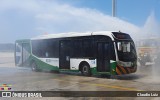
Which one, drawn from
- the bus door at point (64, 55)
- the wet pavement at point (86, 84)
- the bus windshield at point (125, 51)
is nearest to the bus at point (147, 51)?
the bus windshield at point (125, 51)

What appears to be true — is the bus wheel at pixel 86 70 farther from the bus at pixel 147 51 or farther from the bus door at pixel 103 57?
the bus at pixel 147 51

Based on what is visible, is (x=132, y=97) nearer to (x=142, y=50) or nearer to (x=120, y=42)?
(x=120, y=42)

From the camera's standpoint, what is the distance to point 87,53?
1491 centimetres

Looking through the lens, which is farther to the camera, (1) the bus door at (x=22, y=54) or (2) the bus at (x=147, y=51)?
(2) the bus at (x=147, y=51)

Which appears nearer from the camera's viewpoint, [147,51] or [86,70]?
[86,70]

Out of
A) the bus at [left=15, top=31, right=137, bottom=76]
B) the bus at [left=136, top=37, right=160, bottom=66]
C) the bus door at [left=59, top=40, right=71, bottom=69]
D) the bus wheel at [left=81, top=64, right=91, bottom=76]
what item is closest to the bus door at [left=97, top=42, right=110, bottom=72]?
the bus at [left=15, top=31, right=137, bottom=76]

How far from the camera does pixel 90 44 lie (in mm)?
14844

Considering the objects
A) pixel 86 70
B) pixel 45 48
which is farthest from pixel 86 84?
pixel 45 48

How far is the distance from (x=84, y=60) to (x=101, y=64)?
1.33 metres

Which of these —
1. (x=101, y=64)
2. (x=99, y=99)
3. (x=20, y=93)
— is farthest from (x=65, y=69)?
(x=99, y=99)

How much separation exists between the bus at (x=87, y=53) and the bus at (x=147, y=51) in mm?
7561

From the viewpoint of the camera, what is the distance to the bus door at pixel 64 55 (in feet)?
52.7

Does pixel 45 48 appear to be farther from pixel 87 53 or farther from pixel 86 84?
pixel 86 84

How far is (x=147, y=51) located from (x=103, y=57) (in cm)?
935
